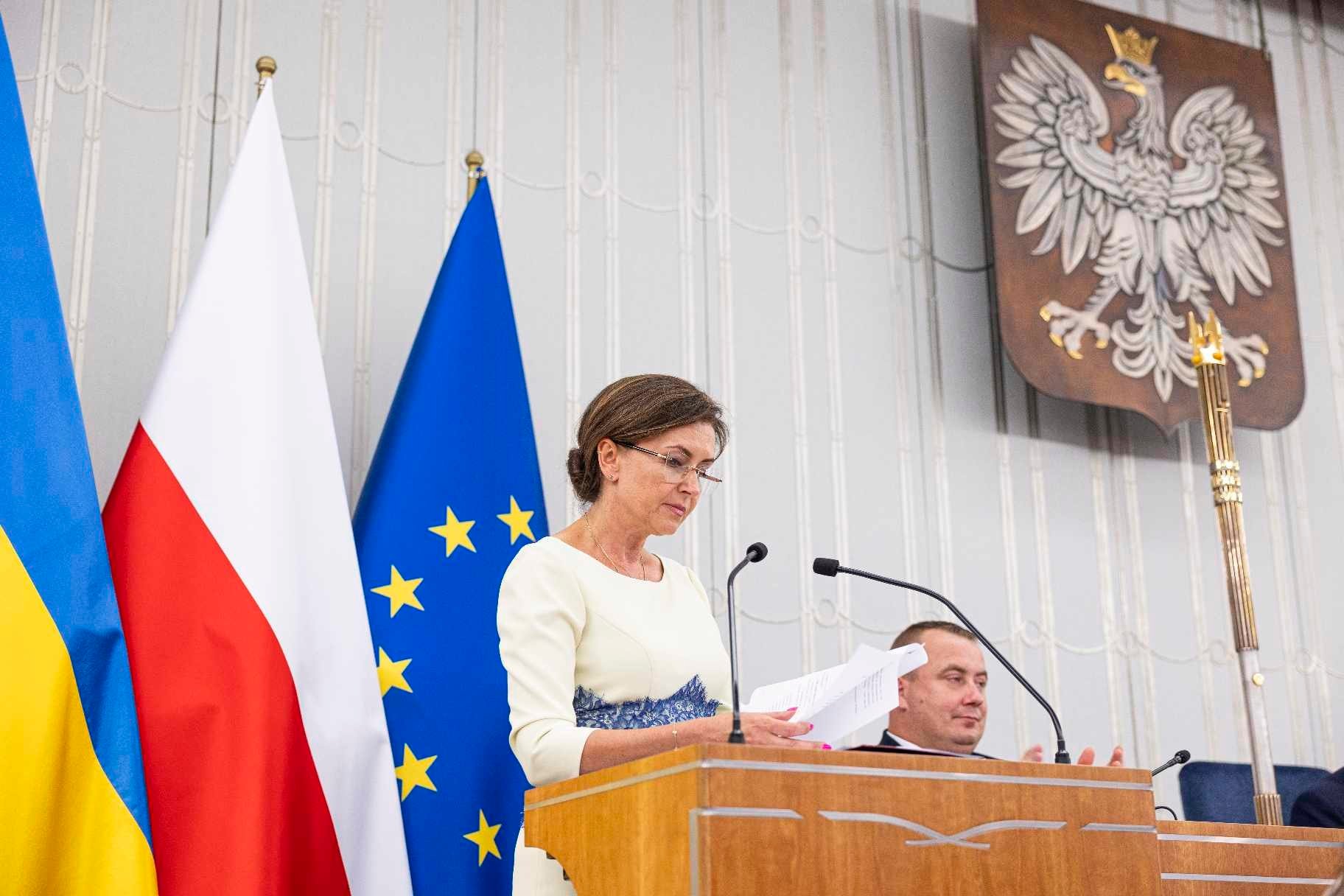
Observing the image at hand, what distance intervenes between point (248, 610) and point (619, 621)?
95cm

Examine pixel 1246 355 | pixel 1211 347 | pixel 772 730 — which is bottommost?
pixel 772 730

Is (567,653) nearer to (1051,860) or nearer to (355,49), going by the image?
(1051,860)

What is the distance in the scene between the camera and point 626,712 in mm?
2533

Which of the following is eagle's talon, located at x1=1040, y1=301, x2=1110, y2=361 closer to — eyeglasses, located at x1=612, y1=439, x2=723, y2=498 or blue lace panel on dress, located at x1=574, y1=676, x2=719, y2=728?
eyeglasses, located at x1=612, y1=439, x2=723, y2=498

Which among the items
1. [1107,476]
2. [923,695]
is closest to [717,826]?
[923,695]

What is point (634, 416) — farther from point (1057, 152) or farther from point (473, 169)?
point (1057, 152)

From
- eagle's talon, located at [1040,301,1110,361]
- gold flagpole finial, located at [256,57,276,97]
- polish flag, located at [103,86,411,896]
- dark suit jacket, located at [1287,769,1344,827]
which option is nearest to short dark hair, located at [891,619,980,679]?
dark suit jacket, located at [1287,769,1344,827]

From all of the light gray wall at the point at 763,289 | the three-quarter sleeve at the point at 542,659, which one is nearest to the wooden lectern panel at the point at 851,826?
the three-quarter sleeve at the point at 542,659

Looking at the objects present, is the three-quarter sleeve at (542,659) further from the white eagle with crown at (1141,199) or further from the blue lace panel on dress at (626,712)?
the white eagle with crown at (1141,199)

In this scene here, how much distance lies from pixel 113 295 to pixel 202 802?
1.48 m

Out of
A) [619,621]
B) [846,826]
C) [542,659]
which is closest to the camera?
[846,826]

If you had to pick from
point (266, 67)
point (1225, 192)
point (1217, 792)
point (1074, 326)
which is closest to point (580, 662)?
point (266, 67)

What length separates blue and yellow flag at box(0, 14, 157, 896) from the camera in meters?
2.70

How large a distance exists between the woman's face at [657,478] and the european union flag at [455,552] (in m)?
0.86
